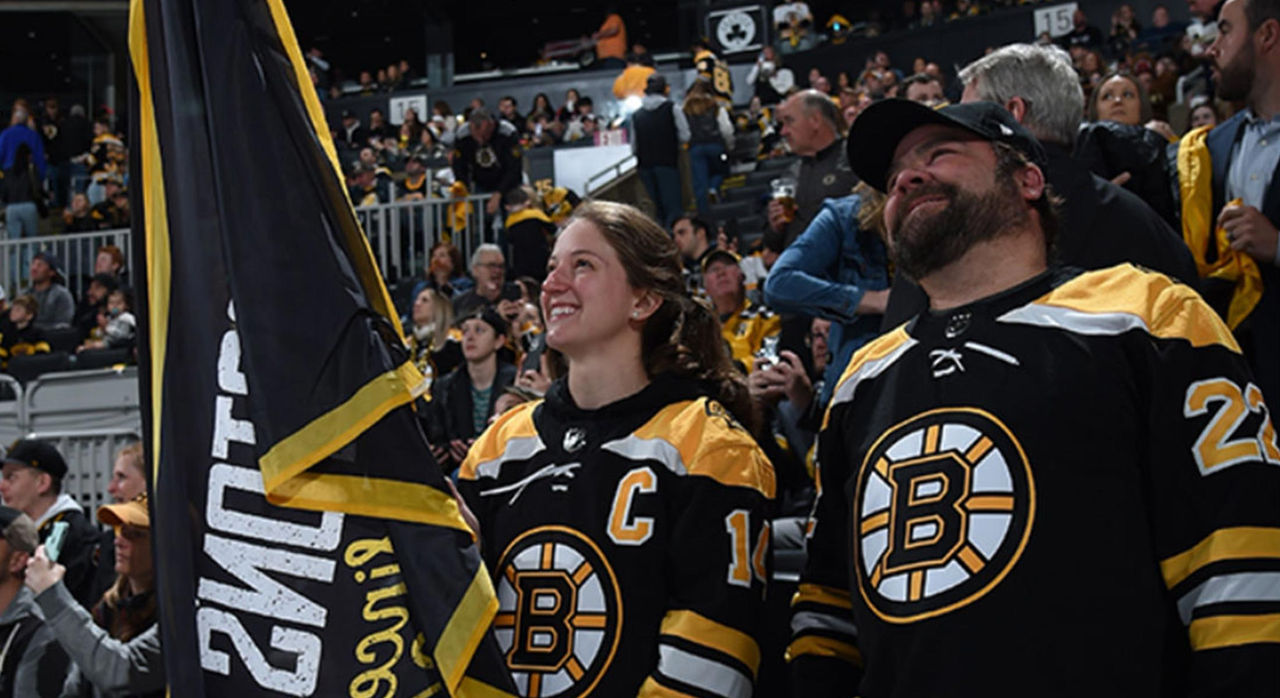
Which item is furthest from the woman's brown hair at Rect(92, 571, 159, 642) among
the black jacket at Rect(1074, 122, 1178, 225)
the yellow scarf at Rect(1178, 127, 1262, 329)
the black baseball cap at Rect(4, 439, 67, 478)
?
the yellow scarf at Rect(1178, 127, 1262, 329)

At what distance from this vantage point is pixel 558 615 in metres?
2.28

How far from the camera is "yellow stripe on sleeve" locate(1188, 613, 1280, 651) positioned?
1652 mm

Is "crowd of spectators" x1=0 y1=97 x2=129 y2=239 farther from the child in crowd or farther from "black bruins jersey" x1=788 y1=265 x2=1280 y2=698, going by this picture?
"black bruins jersey" x1=788 y1=265 x2=1280 y2=698

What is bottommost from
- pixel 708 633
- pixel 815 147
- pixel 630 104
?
pixel 708 633

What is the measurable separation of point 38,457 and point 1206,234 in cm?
501

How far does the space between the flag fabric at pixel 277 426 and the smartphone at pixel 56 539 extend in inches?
138

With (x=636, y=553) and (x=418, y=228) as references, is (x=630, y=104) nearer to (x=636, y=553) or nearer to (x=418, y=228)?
(x=418, y=228)

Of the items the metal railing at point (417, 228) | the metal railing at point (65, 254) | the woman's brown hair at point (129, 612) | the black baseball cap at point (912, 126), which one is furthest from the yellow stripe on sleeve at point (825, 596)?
the metal railing at point (65, 254)

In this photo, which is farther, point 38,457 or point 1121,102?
point 38,457

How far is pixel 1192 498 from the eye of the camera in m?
1.77

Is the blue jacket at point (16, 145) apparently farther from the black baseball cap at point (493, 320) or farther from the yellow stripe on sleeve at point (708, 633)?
the yellow stripe on sleeve at point (708, 633)

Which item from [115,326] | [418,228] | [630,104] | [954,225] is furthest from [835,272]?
[630,104]

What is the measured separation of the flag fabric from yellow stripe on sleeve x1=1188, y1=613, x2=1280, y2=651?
Result: 107cm

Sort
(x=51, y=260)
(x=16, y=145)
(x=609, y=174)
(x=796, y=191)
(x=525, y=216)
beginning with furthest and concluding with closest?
(x=16, y=145) → (x=609, y=174) → (x=51, y=260) → (x=525, y=216) → (x=796, y=191)
